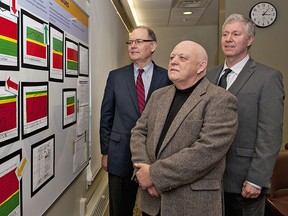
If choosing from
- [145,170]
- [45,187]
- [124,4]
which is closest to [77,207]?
[45,187]

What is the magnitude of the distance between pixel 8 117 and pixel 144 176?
701mm

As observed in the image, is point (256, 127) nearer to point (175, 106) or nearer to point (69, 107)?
point (175, 106)

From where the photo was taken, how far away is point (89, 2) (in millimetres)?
2301

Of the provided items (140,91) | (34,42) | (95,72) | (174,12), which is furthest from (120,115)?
(174,12)

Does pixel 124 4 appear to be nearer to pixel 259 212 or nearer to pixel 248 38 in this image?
pixel 248 38

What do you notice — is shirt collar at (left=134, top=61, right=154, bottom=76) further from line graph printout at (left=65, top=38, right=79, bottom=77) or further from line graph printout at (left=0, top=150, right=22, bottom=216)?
line graph printout at (left=0, top=150, right=22, bottom=216)

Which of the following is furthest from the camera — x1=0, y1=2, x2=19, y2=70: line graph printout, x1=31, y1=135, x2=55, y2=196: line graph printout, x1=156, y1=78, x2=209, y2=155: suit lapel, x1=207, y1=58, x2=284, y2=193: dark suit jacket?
x1=207, y1=58, x2=284, y2=193: dark suit jacket

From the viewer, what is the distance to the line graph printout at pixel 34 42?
1.16 m

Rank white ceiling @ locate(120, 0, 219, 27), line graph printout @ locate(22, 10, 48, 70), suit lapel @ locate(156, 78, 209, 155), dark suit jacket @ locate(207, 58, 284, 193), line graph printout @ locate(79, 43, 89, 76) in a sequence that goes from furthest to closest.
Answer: white ceiling @ locate(120, 0, 219, 27) → line graph printout @ locate(79, 43, 89, 76) → dark suit jacket @ locate(207, 58, 284, 193) → suit lapel @ locate(156, 78, 209, 155) → line graph printout @ locate(22, 10, 48, 70)

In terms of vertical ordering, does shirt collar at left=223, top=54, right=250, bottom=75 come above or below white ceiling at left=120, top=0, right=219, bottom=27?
below

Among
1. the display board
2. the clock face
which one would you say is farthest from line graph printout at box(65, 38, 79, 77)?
the clock face

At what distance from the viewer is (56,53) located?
1.54 meters

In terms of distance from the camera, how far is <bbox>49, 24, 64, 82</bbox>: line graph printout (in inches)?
57.8

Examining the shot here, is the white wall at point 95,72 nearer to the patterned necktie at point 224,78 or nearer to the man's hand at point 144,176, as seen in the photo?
the man's hand at point 144,176
